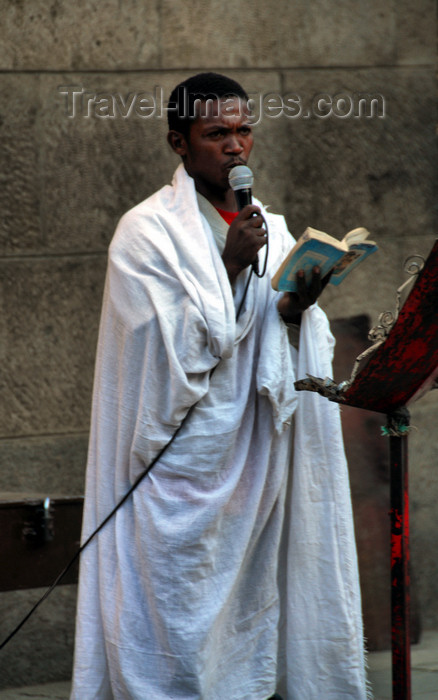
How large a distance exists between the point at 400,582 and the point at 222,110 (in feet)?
5.39

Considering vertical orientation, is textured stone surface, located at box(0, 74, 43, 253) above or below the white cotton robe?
above

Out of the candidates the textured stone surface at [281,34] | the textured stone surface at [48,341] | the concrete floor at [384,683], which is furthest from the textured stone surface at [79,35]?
the concrete floor at [384,683]

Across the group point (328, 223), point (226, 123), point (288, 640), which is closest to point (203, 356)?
point (226, 123)

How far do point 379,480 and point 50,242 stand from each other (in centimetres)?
184

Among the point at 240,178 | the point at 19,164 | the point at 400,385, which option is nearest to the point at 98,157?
the point at 19,164

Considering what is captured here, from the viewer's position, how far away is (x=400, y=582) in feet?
10.2

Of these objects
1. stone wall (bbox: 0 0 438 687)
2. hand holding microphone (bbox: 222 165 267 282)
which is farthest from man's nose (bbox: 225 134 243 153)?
stone wall (bbox: 0 0 438 687)

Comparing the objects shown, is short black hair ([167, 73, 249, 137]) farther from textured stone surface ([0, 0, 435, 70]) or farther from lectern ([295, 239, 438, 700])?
textured stone surface ([0, 0, 435, 70])

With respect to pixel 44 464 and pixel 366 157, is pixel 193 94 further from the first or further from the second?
pixel 44 464

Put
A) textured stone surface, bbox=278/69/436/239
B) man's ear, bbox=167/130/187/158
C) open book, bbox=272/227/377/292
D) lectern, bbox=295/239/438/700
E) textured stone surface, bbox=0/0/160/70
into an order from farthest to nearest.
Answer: textured stone surface, bbox=278/69/436/239, textured stone surface, bbox=0/0/160/70, man's ear, bbox=167/130/187/158, open book, bbox=272/227/377/292, lectern, bbox=295/239/438/700

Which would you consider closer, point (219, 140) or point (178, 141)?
point (219, 140)

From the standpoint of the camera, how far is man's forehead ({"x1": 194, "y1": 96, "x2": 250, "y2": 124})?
372cm

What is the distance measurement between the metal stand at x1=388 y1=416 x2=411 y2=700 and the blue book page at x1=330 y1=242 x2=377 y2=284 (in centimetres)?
63

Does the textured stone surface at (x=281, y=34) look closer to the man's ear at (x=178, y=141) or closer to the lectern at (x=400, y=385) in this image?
the man's ear at (x=178, y=141)
